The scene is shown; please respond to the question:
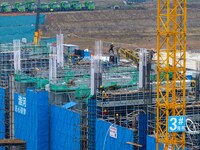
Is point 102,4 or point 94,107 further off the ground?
point 102,4

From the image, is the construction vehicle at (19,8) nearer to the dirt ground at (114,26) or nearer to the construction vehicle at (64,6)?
the construction vehicle at (64,6)

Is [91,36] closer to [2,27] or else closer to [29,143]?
[2,27]

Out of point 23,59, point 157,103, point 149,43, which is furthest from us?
point 149,43

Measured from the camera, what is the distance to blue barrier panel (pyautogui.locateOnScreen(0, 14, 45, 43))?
7662cm

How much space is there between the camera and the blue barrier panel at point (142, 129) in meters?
26.5

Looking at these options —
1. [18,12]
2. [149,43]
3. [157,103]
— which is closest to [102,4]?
[18,12]

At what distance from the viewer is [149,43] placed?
77688 mm

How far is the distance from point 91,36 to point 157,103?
57763 millimetres

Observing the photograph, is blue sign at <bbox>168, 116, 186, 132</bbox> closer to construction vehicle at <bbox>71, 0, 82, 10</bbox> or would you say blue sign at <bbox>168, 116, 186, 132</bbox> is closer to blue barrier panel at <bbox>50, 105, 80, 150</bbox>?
blue barrier panel at <bbox>50, 105, 80, 150</bbox>

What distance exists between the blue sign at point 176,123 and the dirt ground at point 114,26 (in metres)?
46.8

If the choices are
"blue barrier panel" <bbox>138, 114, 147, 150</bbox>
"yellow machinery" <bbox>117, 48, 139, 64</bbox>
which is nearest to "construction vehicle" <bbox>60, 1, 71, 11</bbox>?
"yellow machinery" <bbox>117, 48, 139, 64</bbox>

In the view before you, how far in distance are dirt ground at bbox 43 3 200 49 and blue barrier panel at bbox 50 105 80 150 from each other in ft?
134

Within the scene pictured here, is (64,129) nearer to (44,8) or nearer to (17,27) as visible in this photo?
(17,27)

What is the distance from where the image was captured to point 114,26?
294 feet
